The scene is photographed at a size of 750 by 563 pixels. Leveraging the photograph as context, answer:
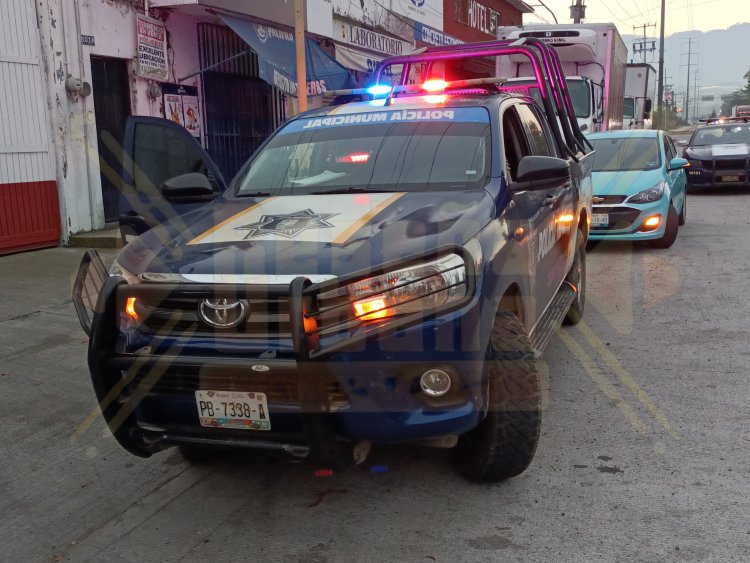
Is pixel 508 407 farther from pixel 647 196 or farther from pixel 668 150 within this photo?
pixel 668 150

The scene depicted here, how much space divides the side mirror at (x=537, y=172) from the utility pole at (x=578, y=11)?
36.9 m

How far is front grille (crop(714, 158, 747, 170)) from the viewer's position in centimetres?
1623

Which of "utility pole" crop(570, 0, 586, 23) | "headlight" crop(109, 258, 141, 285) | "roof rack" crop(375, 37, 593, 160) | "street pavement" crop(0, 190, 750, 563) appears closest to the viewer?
"street pavement" crop(0, 190, 750, 563)

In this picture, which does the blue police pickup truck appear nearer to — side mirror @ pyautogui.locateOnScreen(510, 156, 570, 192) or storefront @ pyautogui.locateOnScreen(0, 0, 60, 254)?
side mirror @ pyautogui.locateOnScreen(510, 156, 570, 192)

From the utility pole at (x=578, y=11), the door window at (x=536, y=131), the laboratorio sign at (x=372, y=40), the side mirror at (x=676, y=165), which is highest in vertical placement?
the utility pole at (x=578, y=11)

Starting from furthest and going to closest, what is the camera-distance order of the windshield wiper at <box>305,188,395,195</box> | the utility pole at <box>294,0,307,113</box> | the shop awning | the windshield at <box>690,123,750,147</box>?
the windshield at <box>690,123,750,147</box> → the shop awning → the utility pole at <box>294,0,307,113</box> → the windshield wiper at <box>305,188,395,195</box>

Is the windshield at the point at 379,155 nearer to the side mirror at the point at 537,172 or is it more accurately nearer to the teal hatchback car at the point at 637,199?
the side mirror at the point at 537,172

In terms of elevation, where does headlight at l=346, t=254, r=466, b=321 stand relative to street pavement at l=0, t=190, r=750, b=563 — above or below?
above

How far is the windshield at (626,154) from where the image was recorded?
1032 centimetres

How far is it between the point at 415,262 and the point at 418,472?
→ 1.30m

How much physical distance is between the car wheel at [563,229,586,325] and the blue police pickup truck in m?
2.13

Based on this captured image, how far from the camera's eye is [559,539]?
120 inches

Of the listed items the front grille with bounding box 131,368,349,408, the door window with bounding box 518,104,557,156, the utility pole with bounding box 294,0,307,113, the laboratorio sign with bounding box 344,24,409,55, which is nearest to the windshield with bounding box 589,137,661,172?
the utility pole with bounding box 294,0,307,113

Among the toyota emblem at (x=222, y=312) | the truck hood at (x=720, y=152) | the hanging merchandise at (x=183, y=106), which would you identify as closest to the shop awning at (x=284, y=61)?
the hanging merchandise at (x=183, y=106)
